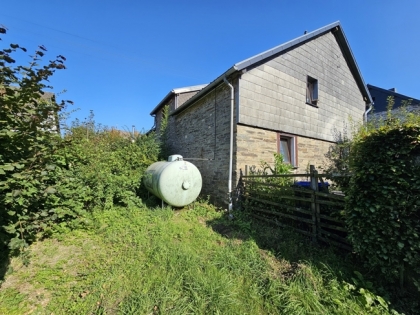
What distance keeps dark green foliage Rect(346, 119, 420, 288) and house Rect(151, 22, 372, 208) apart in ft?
12.8

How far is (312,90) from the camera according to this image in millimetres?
9039

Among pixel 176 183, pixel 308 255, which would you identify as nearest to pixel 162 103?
pixel 176 183

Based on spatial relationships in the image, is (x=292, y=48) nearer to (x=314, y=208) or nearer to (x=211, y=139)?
(x=211, y=139)

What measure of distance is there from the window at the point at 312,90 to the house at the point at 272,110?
0.04m

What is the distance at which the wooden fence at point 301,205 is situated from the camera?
3.71 meters

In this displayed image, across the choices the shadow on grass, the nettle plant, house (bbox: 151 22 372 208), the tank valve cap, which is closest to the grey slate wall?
house (bbox: 151 22 372 208)

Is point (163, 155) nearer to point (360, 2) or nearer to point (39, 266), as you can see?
point (39, 266)

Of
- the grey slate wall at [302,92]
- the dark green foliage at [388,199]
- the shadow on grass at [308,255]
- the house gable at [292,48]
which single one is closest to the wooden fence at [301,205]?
the shadow on grass at [308,255]

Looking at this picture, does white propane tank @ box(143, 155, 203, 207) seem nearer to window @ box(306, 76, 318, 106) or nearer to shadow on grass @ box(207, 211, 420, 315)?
shadow on grass @ box(207, 211, 420, 315)

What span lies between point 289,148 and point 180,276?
6654 millimetres

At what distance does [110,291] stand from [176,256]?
1049 mm

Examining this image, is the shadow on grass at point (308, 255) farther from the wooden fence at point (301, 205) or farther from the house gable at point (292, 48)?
the house gable at point (292, 48)

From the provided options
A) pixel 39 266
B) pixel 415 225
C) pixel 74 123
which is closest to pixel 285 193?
pixel 415 225

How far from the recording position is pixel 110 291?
2.70 metres
